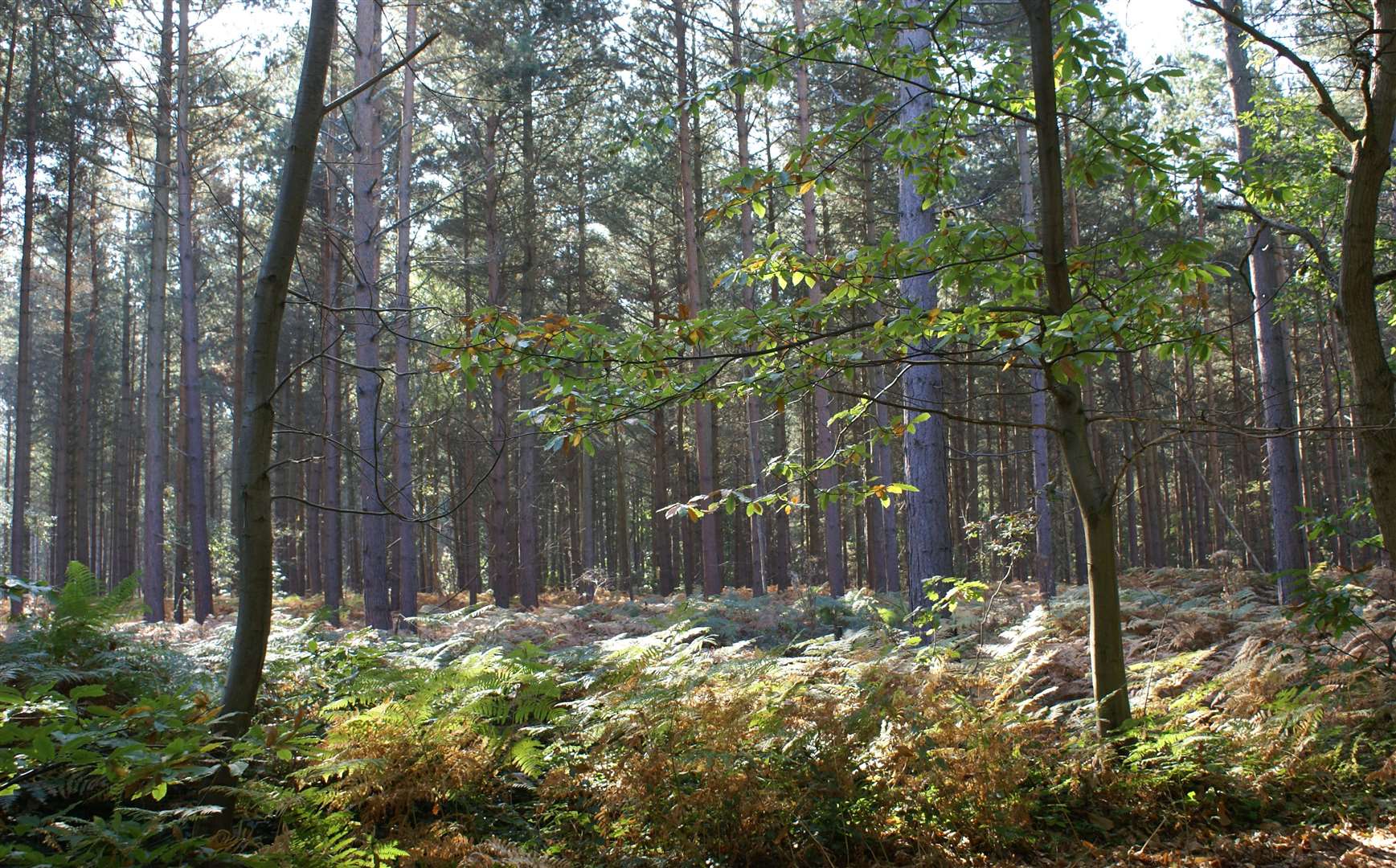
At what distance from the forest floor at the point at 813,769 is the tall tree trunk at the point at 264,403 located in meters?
0.30

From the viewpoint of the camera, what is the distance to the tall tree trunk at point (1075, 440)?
3871mm

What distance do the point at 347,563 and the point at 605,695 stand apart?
125 feet

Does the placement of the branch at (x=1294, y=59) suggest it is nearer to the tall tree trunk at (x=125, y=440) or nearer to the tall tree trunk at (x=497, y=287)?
the tall tree trunk at (x=497, y=287)

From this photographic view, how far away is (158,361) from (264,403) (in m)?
14.9

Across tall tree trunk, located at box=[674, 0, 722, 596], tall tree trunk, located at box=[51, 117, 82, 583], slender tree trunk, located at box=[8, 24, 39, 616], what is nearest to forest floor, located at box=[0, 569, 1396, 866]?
tall tree trunk, located at box=[674, 0, 722, 596]

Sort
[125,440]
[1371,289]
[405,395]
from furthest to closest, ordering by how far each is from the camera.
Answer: [125,440] < [405,395] < [1371,289]

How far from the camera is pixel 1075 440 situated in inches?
163

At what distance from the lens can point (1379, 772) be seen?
162 inches

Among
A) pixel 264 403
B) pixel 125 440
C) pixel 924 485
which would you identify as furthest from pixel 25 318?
pixel 924 485

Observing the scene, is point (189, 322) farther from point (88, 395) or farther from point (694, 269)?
point (88, 395)

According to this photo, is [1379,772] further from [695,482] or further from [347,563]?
[347,563]

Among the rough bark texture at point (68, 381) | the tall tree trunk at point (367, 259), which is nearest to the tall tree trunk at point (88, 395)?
the rough bark texture at point (68, 381)

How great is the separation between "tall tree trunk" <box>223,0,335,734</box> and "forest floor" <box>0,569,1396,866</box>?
11.7 inches

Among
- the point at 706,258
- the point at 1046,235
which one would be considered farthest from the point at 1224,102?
the point at 1046,235
